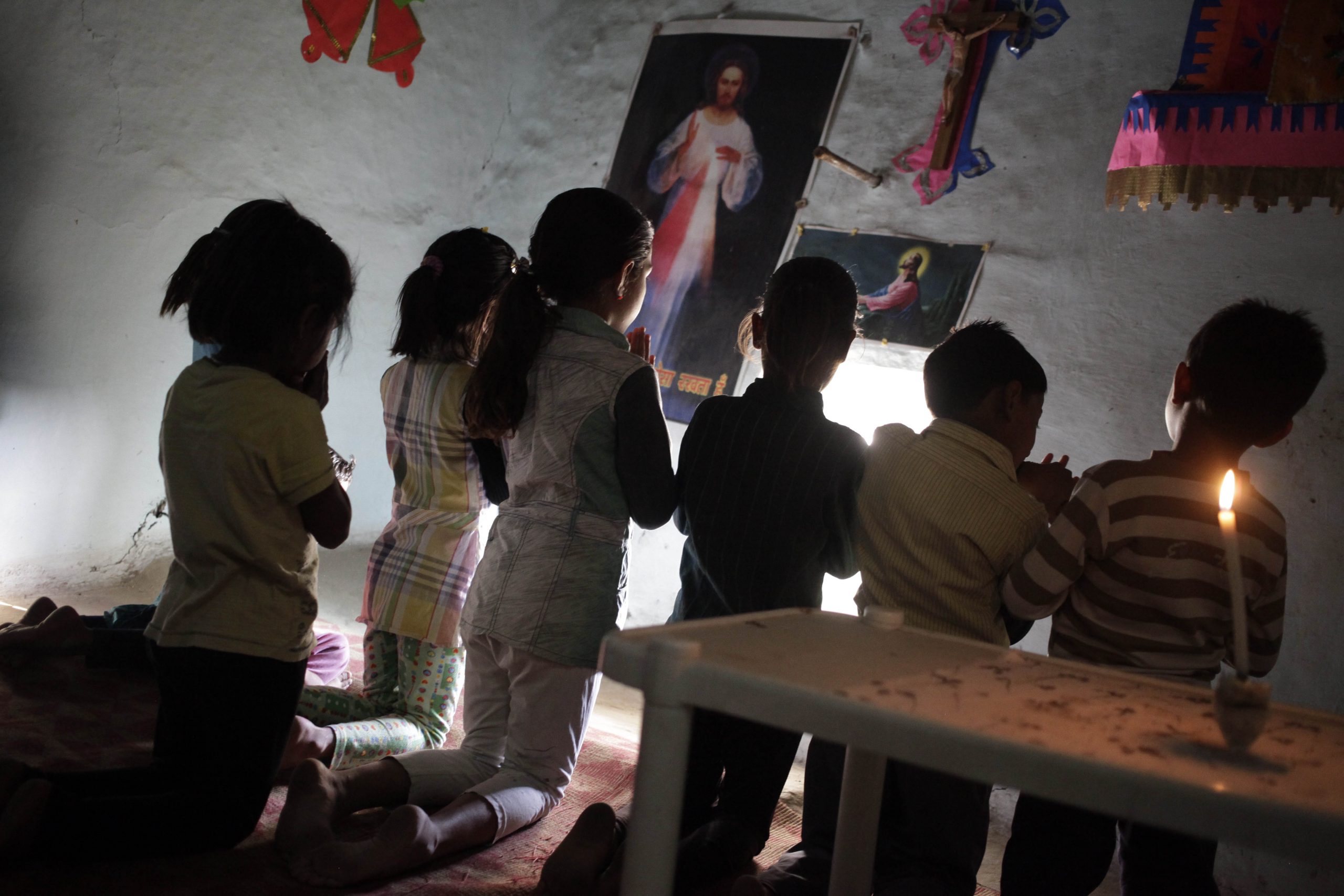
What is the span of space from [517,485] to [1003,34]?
202 cm

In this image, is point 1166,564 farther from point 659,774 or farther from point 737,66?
point 737,66

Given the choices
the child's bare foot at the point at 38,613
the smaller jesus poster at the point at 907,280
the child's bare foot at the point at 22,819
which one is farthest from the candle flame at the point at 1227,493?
the child's bare foot at the point at 38,613

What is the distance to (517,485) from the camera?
195cm

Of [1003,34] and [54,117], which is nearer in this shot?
[1003,34]

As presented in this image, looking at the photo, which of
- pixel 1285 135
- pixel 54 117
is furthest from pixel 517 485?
pixel 54 117

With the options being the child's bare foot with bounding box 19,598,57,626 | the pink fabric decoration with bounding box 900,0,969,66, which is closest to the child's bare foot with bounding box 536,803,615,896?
the child's bare foot with bounding box 19,598,57,626

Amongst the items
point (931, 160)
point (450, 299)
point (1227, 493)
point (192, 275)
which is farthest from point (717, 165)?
point (1227, 493)

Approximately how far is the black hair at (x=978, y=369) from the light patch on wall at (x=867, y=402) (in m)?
1.14

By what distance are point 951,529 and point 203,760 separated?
123 centimetres

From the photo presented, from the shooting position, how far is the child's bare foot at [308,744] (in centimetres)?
190

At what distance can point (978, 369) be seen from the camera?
1775mm

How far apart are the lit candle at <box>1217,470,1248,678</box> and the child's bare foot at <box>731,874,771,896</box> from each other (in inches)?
30.1

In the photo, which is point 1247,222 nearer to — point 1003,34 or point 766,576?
point 1003,34

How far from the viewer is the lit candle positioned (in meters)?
0.94
